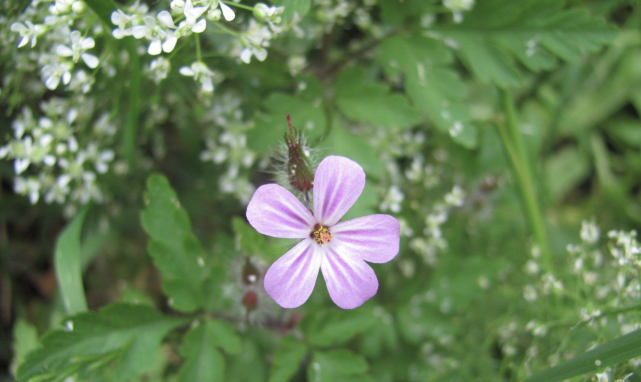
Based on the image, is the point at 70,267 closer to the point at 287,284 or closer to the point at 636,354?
the point at 287,284

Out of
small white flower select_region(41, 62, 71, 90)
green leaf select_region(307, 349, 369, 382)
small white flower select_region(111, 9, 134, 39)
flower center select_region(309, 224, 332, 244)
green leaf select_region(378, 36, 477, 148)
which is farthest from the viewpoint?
green leaf select_region(378, 36, 477, 148)

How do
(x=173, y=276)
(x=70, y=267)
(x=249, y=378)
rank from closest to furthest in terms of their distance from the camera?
(x=173, y=276), (x=70, y=267), (x=249, y=378)

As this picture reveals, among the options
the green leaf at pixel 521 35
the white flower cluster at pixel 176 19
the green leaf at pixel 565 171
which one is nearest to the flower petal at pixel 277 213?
the white flower cluster at pixel 176 19

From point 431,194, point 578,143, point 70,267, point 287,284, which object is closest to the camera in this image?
point 287,284

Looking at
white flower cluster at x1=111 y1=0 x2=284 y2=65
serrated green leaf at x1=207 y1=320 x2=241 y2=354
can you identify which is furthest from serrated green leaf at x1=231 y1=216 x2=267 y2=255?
white flower cluster at x1=111 y1=0 x2=284 y2=65

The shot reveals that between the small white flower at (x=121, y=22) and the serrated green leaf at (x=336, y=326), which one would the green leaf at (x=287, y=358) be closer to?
the serrated green leaf at (x=336, y=326)

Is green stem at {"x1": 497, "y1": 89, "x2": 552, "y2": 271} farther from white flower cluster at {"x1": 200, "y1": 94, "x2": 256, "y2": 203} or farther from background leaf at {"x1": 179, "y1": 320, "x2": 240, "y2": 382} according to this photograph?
background leaf at {"x1": 179, "y1": 320, "x2": 240, "y2": 382}

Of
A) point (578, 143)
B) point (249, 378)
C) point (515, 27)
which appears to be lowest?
point (249, 378)

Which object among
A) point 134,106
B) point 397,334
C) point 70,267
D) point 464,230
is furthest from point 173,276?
point 464,230
